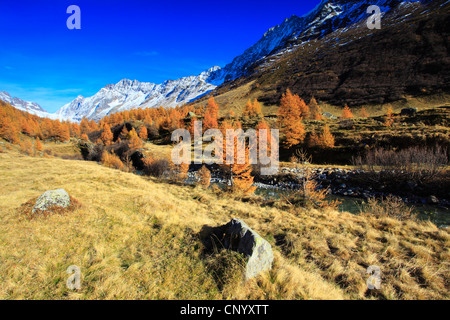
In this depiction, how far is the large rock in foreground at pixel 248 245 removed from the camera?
563 centimetres

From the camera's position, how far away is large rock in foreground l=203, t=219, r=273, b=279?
222 inches

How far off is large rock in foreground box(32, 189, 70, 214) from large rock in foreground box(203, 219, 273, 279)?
333 inches

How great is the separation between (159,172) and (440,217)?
125ft

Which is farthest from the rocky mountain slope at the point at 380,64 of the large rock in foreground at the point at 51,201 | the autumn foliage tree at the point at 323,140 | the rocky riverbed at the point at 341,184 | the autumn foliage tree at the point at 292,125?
the large rock in foreground at the point at 51,201

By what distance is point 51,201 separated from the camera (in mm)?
9617

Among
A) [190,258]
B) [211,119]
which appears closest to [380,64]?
[211,119]

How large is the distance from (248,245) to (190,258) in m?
2.19

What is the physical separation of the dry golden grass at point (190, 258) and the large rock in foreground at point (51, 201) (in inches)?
32.1

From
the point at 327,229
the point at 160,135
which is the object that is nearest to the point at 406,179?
the point at 327,229

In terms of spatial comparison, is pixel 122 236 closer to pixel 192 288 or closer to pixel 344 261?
pixel 192 288

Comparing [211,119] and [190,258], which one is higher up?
[211,119]

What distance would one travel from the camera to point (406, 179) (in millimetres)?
21469

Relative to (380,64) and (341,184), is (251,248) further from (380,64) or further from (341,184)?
(380,64)

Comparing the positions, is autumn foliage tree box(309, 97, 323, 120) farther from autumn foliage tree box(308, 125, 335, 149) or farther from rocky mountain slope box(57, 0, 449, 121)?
autumn foliage tree box(308, 125, 335, 149)
